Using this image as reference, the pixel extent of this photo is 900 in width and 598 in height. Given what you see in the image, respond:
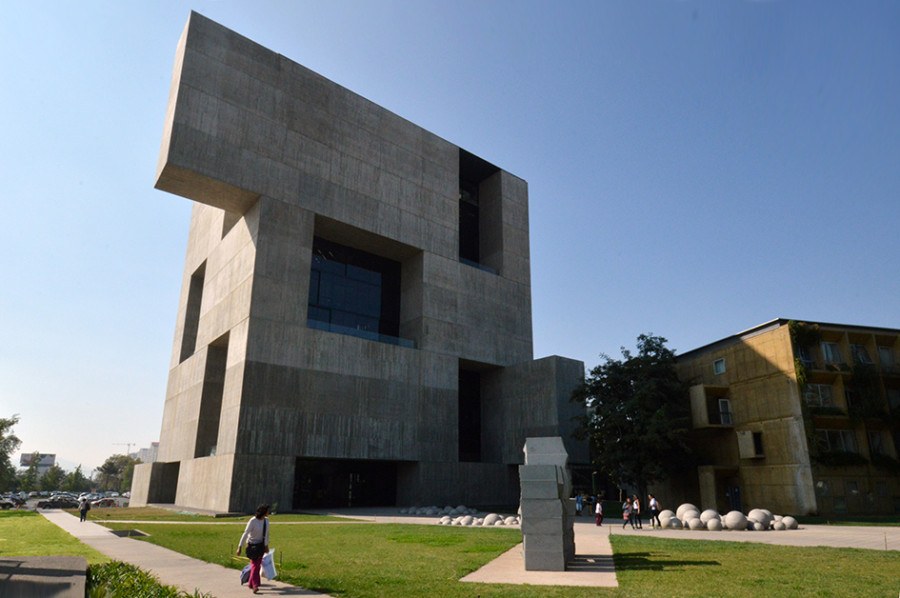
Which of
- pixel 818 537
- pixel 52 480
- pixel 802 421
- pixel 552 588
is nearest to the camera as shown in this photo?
pixel 552 588

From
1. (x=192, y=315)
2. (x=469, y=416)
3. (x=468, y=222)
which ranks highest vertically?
(x=468, y=222)

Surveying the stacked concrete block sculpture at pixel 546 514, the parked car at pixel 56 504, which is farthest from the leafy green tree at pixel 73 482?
the stacked concrete block sculpture at pixel 546 514

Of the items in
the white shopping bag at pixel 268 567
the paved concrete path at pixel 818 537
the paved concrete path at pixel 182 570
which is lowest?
the paved concrete path at pixel 818 537

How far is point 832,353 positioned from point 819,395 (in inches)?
134

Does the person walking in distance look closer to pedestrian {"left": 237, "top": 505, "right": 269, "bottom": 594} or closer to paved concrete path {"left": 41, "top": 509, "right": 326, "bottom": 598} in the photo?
paved concrete path {"left": 41, "top": 509, "right": 326, "bottom": 598}

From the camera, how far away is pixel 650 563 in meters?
14.0

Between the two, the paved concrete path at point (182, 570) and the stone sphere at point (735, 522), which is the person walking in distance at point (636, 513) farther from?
the paved concrete path at point (182, 570)

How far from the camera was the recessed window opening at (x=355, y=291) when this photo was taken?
46.3 m

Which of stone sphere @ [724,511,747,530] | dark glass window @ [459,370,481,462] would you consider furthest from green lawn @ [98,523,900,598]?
dark glass window @ [459,370,481,462]

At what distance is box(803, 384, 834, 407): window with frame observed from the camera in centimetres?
3569

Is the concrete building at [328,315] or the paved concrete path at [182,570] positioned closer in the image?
the paved concrete path at [182,570]

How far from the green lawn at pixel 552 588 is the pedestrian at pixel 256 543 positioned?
1018 millimetres

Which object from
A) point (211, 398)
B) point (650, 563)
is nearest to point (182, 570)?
point (650, 563)

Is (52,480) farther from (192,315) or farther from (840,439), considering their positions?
(840,439)
